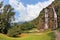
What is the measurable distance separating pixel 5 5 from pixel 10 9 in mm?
817

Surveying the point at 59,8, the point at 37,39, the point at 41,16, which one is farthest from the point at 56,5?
the point at 37,39

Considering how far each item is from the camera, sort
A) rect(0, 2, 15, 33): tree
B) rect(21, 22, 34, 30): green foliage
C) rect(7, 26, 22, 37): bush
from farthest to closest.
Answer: rect(21, 22, 34, 30): green foliage < rect(0, 2, 15, 33): tree < rect(7, 26, 22, 37): bush

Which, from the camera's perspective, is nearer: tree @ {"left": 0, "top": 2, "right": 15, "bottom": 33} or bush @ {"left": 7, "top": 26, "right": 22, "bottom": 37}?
bush @ {"left": 7, "top": 26, "right": 22, "bottom": 37}

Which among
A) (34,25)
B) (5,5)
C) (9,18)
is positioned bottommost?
(34,25)

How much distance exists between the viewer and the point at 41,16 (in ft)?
108

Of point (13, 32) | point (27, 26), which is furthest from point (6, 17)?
point (27, 26)

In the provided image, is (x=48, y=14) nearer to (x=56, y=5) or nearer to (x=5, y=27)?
(x=56, y=5)

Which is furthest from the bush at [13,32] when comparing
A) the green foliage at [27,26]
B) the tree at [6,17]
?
the green foliage at [27,26]

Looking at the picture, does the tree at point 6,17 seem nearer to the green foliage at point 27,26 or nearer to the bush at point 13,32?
the bush at point 13,32

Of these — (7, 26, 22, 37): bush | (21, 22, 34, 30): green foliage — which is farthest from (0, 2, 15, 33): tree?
(21, 22, 34, 30): green foliage

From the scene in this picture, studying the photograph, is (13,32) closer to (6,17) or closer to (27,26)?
(6,17)

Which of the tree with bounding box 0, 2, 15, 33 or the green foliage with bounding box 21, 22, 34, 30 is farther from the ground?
the tree with bounding box 0, 2, 15, 33

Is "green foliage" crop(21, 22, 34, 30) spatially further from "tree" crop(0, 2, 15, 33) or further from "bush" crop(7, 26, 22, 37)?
"bush" crop(7, 26, 22, 37)

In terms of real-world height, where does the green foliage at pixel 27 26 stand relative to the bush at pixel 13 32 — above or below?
below
